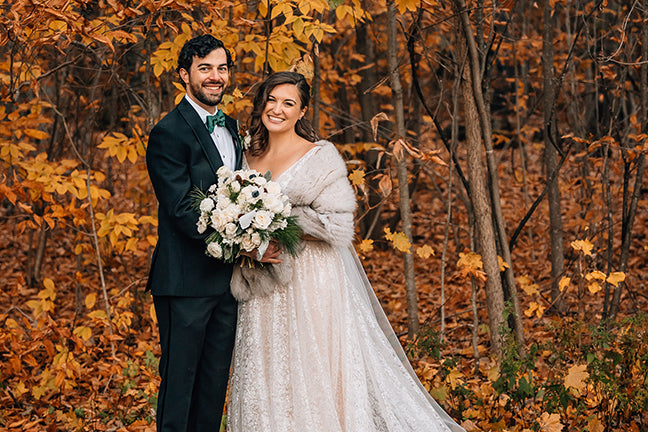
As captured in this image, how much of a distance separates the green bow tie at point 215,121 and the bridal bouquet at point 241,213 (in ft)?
0.92

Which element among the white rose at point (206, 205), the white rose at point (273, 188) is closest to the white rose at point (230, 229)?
the white rose at point (206, 205)

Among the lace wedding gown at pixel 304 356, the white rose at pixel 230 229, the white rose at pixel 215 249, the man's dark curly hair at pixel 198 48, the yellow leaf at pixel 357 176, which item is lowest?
the lace wedding gown at pixel 304 356

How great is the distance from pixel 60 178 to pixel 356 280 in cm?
232

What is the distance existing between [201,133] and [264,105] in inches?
15.5

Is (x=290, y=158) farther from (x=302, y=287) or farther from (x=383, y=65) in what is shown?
(x=383, y=65)

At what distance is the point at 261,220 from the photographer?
114 inches

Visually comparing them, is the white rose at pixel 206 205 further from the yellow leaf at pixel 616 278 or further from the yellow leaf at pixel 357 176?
the yellow leaf at pixel 616 278

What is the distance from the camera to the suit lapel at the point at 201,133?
315 cm

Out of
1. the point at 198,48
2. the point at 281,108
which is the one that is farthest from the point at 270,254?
the point at 198,48

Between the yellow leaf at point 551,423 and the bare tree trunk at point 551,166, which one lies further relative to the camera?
the bare tree trunk at point 551,166

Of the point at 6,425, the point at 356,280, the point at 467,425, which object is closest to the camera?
the point at 356,280

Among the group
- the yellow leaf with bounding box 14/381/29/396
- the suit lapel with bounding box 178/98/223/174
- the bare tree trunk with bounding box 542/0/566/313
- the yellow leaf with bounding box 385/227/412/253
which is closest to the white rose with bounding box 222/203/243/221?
the suit lapel with bounding box 178/98/223/174

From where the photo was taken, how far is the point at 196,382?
331cm

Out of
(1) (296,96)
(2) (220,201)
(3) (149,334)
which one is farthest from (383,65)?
(2) (220,201)
